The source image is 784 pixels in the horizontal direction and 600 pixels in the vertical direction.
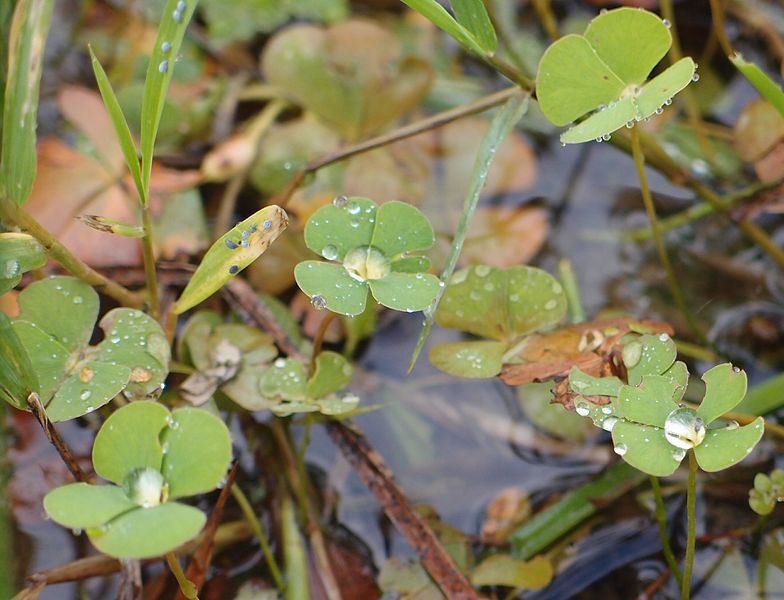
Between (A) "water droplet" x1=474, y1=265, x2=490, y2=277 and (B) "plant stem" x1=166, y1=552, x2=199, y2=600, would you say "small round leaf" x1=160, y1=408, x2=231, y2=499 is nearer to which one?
(B) "plant stem" x1=166, y1=552, x2=199, y2=600

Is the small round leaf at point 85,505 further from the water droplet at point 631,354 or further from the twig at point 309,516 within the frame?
the water droplet at point 631,354

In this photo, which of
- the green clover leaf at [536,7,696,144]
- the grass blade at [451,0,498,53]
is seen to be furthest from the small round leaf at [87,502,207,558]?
the grass blade at [451,0,498,53]

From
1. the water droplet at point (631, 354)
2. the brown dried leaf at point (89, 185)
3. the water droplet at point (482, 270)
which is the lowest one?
the water droplet at point (631, 354)

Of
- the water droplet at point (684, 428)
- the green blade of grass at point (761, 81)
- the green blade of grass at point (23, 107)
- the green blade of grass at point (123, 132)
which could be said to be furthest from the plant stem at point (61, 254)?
the green blade of grass at point (761, 81)

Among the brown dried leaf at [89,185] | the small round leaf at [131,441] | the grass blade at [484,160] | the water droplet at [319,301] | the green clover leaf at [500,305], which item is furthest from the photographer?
the brown dried leaf at [89,185]

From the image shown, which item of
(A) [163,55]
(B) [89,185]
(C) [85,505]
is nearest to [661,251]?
(A) [163,55]

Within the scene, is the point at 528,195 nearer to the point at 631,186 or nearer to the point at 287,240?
the point at 631,186
